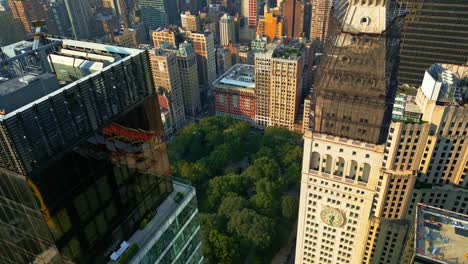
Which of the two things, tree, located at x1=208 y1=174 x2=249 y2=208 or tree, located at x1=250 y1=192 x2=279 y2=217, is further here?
tree, located at x1=208 y1=174 x2=249 y2=208

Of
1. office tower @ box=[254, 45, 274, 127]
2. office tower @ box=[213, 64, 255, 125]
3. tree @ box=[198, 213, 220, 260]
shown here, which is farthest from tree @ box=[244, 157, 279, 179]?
office tower @ box=[213, 64, 255, 125]

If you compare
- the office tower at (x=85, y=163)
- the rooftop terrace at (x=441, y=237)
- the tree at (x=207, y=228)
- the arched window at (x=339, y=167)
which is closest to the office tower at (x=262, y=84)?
the tree at (x=207, y=228)

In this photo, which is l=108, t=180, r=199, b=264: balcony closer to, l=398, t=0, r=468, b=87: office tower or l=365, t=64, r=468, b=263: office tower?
l=365, t=64, r=468, b=263: office tower

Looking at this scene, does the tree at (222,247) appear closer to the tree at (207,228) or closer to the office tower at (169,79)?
the tree at (207,228)

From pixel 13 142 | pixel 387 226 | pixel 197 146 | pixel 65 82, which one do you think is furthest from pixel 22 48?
pixel 197 146

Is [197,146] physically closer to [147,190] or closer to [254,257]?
[254,257]

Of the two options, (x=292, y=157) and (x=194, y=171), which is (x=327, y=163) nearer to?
(x=292, y=157)
